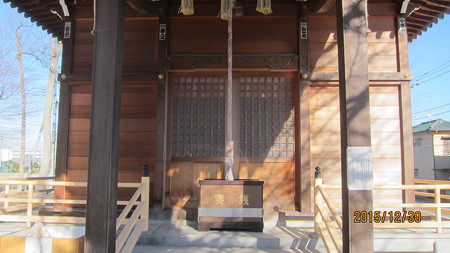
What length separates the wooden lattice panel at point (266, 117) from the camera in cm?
680

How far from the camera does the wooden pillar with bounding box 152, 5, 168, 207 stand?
6477mm

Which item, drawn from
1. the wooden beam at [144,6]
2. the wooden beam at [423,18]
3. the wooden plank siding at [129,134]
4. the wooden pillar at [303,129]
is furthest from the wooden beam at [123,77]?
the wooden beam at [423,18]

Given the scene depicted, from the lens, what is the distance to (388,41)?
6848 mm

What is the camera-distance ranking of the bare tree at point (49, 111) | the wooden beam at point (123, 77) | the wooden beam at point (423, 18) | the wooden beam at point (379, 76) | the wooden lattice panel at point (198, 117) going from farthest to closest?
1. the bare tree at point (49, 111)
2. the wooden beam at point (423, 18)
3. the wooden lattice panel at point (198, 117)
4. the wooden beam at point (123, 77)
5. the wooden beam at point (379, 76)

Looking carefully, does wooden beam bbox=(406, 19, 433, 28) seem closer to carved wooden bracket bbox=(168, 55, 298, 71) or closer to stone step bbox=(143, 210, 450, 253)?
carved wooden bracket bbox=(168, 55, 298, 71)

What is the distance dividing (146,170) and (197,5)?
356 cm

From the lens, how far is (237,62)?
21.9 feet

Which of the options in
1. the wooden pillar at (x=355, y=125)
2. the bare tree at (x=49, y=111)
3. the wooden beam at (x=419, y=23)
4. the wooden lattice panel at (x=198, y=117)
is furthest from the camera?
the bare tree at (x=49, y=111)

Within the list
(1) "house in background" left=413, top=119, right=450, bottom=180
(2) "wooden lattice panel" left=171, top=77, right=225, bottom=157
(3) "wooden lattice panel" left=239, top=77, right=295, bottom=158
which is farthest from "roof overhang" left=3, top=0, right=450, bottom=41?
(1) "house in background" left=413, top=119, right=450, bottom=180

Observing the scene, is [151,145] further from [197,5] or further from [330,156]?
[330,156]

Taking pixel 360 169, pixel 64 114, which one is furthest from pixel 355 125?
pixel 64 114

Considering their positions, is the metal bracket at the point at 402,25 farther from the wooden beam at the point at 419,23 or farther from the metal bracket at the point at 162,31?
the metal bracket at the point at 162,31

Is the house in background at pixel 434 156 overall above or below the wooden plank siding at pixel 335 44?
below

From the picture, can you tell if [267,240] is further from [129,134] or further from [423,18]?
[423,18]
